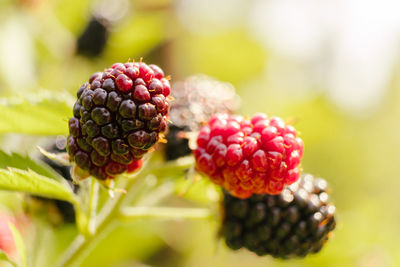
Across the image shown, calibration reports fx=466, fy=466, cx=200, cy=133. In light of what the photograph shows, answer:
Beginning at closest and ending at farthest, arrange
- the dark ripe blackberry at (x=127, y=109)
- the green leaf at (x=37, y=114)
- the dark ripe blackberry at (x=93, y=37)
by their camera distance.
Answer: the dark ripe blackberry at (x=127, y=109) → the green leaf at (x=37, y=114) → the dark ripe blackberry at (x=93, y=37)

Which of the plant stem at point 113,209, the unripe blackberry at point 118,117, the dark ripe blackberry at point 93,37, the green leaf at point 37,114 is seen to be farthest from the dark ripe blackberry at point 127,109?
the dark ripe blackberry at point 93,37

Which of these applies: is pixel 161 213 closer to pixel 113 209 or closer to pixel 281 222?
pixel 113 209

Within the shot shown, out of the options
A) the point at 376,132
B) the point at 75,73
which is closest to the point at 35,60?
the point at 75,73

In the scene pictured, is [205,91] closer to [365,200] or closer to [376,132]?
[365,200]

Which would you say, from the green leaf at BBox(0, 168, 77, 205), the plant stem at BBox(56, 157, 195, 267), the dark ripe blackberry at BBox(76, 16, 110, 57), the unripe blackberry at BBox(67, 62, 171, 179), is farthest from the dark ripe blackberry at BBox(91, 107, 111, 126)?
the dark ripe blackberry at BBox(76, 16, 110, 57)

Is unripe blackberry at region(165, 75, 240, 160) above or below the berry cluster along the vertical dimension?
above

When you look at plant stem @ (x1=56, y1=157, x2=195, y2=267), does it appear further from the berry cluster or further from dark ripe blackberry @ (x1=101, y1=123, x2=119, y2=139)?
dark ripe blackberry @ (x1=101, y1=123, x2=119, y2=139)

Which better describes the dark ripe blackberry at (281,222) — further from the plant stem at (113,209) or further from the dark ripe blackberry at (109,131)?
the dark ripe blackberry at (109,131)
